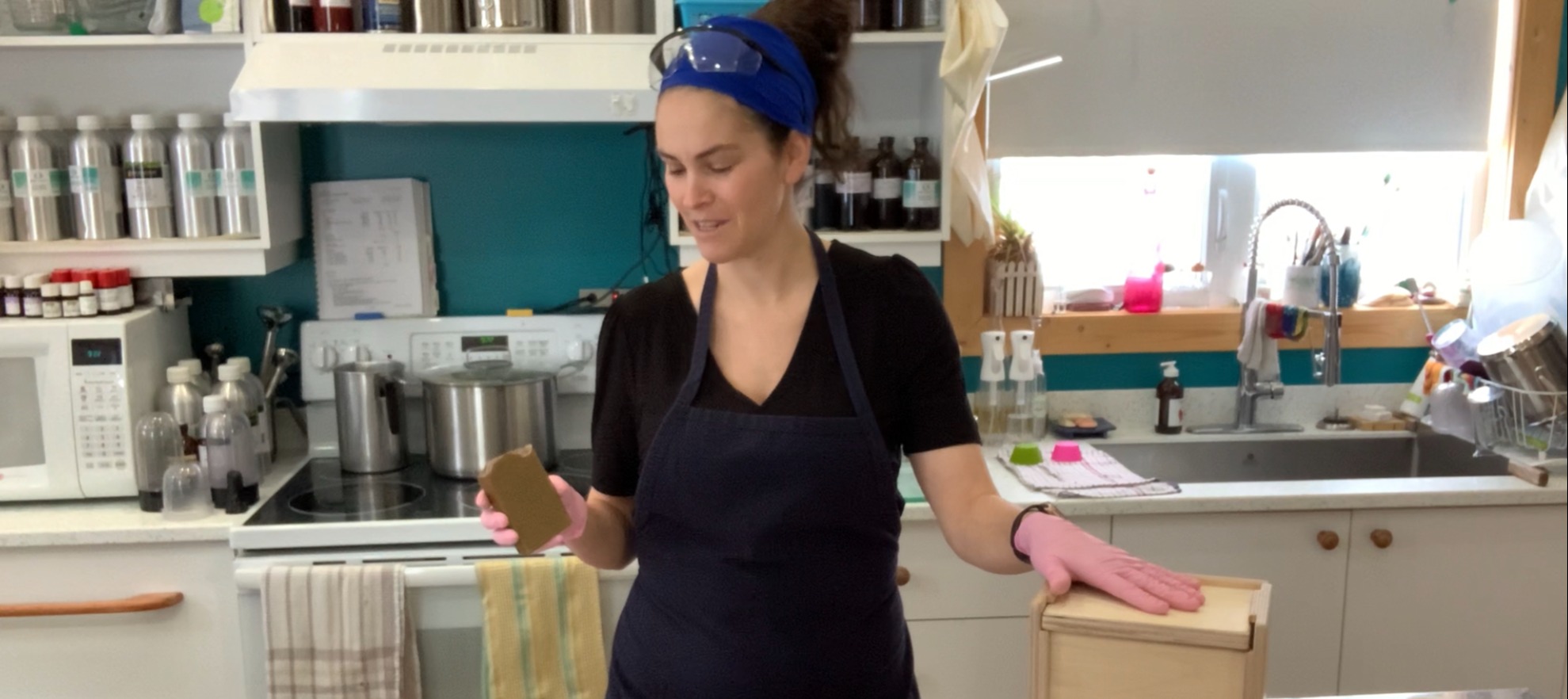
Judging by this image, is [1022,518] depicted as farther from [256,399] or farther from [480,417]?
[256,399]

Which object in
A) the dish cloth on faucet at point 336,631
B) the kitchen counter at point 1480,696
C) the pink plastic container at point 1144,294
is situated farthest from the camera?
the pink plastic container at point 1144,294

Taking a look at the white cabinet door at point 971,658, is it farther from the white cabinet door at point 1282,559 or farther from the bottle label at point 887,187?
the bottle label at point 887,187

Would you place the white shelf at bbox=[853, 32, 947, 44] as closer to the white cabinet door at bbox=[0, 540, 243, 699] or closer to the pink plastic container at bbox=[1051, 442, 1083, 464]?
the pink plastic container at bbox=[1051, 442, 1083, 464]

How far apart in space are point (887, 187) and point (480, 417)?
89cm

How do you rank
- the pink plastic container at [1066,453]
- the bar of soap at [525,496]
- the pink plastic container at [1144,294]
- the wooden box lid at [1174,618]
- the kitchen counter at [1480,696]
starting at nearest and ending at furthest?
1. the wooden box lid at [1174,618]
2. the bar of soap at [525,496]
3. the kitchen counter at [1480,696]
4. the pink plastic container at [1066,453]
5. the pink plastic container at [1144,294]

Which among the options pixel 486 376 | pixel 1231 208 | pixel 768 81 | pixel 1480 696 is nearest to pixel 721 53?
pixel 768 81

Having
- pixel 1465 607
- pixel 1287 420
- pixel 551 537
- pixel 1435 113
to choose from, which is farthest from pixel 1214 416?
pixel 551 537

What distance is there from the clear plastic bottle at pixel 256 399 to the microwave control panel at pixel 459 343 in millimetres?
115

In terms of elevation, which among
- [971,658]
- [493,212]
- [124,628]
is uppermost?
[493,212]

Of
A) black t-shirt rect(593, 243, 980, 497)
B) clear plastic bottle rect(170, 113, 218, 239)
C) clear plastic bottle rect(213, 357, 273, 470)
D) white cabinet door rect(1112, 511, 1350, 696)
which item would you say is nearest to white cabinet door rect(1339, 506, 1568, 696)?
white cabinet door rect(1112, 511, 1350, 696)

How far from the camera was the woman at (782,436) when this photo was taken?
123 cm

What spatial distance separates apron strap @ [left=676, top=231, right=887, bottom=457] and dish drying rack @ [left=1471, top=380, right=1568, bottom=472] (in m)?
1.65

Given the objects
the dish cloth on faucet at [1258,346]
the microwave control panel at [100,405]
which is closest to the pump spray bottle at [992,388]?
the dish cloth on faucet at [1258,346]

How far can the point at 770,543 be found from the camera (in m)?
1.24
